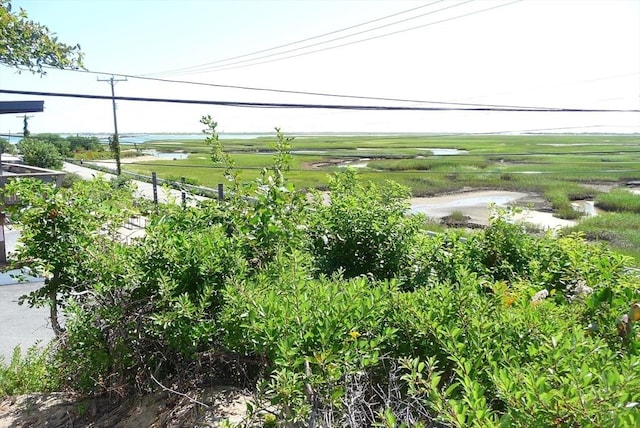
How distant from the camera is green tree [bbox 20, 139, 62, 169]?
3034cm

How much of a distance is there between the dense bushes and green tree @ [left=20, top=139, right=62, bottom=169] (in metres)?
29.2

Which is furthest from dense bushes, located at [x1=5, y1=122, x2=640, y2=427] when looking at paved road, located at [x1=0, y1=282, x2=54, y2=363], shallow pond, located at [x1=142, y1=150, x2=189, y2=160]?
shallow pond, located at [x1=142, y1=150, x2=189, y2=160]

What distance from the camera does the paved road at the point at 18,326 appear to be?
7.09 m

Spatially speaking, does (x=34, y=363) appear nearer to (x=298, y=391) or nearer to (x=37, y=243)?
(x=37, y=243)

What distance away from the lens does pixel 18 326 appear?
26.2 feet

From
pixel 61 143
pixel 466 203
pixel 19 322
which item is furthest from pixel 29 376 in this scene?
pixel 61 143

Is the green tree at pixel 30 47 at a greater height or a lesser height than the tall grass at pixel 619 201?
greater

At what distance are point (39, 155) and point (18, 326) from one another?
84.2 ft

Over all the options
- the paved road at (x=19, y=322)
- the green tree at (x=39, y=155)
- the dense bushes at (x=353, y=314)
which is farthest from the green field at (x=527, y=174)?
the dense bushes at (x=353, y=314)

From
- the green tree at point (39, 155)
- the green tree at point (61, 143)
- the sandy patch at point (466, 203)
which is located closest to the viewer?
the sandy patch at point (466, 203)

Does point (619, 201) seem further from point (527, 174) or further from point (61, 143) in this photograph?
point (61, 143)

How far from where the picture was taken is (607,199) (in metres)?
18.0

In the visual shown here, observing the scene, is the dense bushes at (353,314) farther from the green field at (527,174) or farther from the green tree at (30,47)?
the green field at (527,174)

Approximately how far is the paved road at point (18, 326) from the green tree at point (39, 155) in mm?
22917
